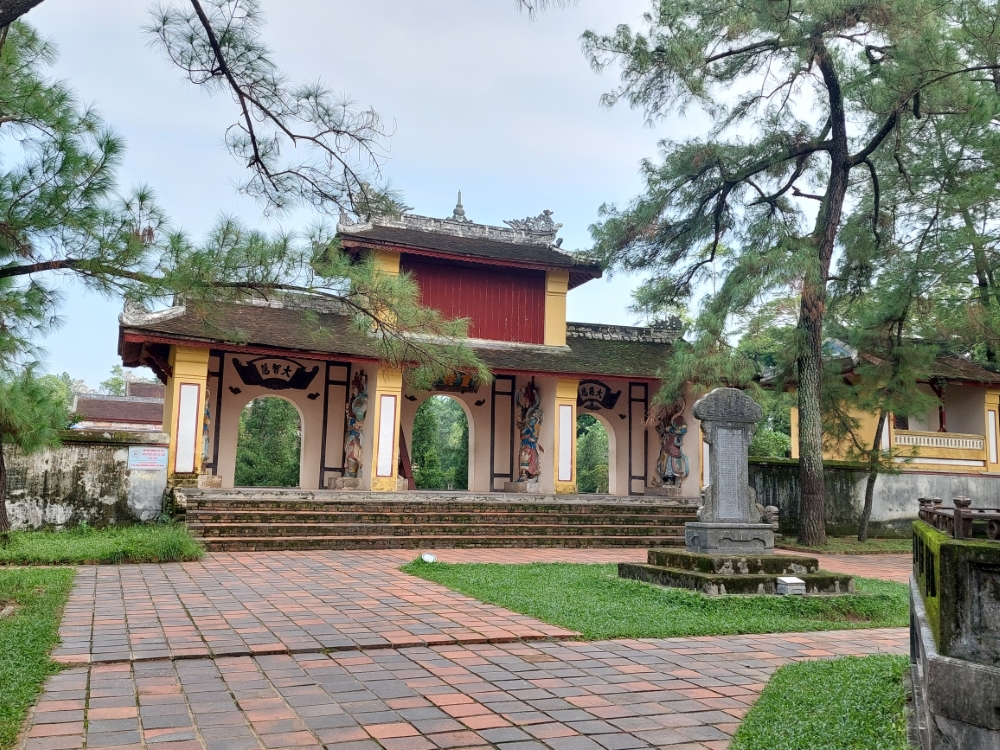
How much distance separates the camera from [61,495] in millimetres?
11836

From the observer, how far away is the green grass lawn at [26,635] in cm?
366

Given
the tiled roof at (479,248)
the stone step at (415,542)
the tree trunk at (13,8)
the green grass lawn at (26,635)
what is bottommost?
the stone step at (415,542)

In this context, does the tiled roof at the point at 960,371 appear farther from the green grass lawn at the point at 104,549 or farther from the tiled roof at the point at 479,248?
the green grass lawn at the point at 104,549

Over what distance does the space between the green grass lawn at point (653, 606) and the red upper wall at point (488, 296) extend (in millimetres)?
8849

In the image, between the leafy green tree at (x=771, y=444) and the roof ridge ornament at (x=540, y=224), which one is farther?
the leafy green tree at (x=771, y=444)

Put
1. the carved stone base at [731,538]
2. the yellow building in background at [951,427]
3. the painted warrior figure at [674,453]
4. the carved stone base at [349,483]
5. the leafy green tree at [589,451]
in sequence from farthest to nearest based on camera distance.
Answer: the leafy green tree at [589,451] < the painted warrior figure at [674,453] < the yellow building in background at [951,427] < the carved stone base at [349,483] < the carved stone base at [731,538]

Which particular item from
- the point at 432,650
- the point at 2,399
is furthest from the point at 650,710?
the point at 2,399

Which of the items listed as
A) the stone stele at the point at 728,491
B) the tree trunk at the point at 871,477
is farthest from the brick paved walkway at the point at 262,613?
the tree trunk at the point at 871,477

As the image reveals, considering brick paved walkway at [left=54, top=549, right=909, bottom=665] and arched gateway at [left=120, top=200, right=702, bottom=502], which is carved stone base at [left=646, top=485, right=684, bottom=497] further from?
brick paved walkway at [left=54, top=549, right=909, bottom=665]

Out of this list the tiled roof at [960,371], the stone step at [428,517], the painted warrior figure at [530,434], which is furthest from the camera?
the tiled roof at [960,371]

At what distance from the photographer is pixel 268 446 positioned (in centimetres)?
2281

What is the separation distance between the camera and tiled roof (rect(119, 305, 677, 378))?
525 inches

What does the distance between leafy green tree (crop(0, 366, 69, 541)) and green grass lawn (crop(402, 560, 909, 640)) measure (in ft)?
13.3

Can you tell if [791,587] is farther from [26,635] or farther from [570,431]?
[570,431]
